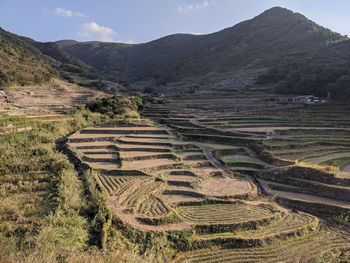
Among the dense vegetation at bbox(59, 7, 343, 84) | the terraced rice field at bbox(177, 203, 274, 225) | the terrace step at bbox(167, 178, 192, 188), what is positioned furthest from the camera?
the dense vegetation at bbox(59, 7, 343, 84)

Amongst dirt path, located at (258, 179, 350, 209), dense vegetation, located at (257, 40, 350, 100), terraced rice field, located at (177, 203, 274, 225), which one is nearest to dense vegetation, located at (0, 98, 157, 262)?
terraced rice field, located at (177, 203, 274, 225)

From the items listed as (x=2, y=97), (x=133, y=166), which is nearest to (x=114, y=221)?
(x=133, y=166)

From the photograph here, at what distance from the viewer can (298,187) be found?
Answer: 2134cm

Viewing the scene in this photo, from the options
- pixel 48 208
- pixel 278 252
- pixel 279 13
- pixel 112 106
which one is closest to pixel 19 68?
pixel 112 106

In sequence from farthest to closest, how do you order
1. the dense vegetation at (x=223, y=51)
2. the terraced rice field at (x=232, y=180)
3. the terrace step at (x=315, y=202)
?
the dense vegetation at (x=223, y=51)
the terrace step at (x=315, y=202)
the terraced rice field at (x=232, y=180)

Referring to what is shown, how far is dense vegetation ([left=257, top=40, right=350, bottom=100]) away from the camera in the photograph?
1780 inches

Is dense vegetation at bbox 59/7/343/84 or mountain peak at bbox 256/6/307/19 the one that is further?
mountain peak at bbox 256/6/307/19

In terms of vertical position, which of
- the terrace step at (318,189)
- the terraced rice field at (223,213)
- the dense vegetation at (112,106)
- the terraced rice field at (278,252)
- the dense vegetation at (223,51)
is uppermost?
the dense vegetation at (223,51)

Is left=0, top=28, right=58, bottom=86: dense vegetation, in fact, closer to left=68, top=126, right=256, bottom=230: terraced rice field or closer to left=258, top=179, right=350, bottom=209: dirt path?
left=68, top=126, right=256, bottom=230: terraced rice field

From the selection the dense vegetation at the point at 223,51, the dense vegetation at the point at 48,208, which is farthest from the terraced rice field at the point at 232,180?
the dense vegetation at the point at 223,51

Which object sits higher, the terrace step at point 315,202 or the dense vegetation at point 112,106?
the dense vegetation at point 112,106

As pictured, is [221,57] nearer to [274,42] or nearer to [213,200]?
[274,42]

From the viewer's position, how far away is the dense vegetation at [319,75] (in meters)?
45.2

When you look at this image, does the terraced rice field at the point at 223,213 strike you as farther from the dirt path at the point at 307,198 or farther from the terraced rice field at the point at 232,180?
the dirt path at the point at 307,198
